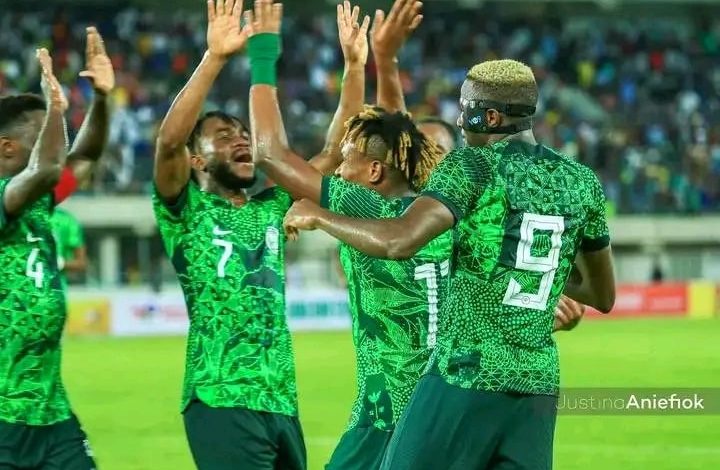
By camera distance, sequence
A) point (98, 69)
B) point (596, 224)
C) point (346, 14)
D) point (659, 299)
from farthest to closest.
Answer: point (659, 299) < point (346, 14) < point (98, 69) < point (596, 224)

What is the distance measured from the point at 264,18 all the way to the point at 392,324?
1.35 metres

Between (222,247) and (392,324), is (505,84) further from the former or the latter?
(222,247)

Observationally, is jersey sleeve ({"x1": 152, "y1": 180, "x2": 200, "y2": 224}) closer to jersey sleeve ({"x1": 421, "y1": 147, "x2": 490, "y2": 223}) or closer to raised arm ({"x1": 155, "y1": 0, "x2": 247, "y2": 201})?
raised arm ({"x1": 155, "y1": 0, "x2": 247, "y2": 201})

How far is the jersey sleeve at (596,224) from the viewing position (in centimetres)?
497

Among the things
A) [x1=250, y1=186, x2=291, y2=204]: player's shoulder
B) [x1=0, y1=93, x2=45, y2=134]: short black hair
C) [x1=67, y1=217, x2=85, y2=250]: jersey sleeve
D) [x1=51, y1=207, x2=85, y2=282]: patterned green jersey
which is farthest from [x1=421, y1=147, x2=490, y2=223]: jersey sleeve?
[x1=67, y1=217, x2=85, y2=250]: jersey sleeve

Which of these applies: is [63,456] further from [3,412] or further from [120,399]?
[120,399]

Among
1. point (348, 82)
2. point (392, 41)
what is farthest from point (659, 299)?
point (392, 41)

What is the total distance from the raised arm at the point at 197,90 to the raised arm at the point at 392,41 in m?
0.77

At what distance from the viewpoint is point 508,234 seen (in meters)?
4.77

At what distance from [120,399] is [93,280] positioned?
12.1m

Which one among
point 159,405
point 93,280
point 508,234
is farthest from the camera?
point 93,280

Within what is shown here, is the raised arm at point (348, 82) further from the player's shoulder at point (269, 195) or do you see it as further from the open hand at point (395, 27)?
the player's shoulder at point (269, 195)

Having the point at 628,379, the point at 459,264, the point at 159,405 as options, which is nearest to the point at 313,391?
the point at 159,405

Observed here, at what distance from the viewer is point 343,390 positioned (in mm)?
17031
